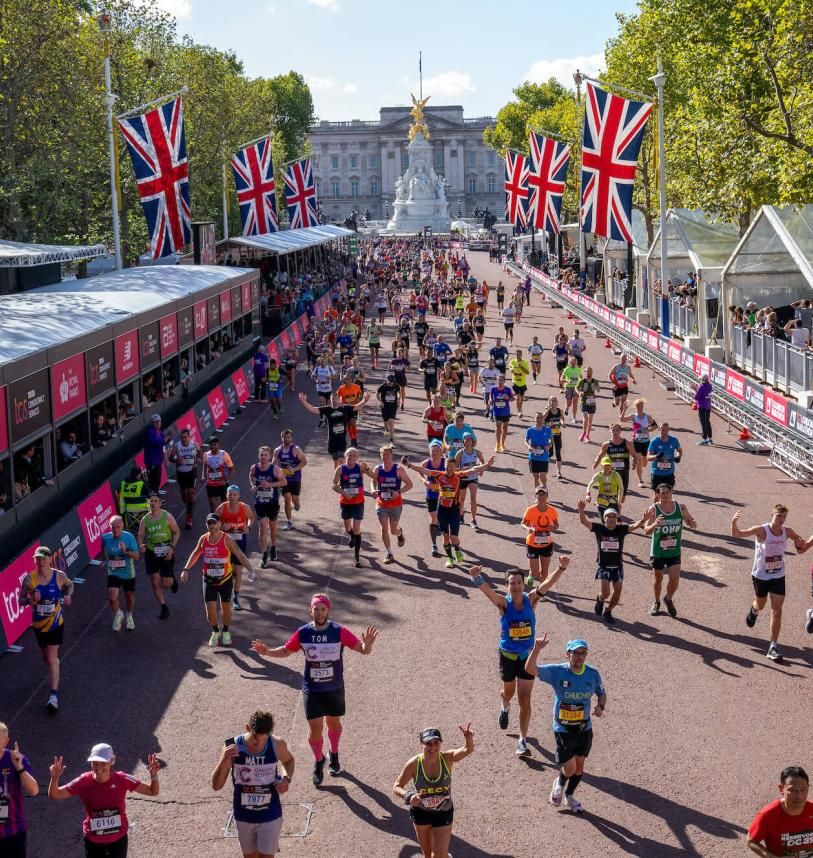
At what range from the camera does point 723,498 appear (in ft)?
66.5

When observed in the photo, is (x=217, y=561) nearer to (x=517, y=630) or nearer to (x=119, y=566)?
(x=119, y=566)

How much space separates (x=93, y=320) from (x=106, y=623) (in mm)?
7162

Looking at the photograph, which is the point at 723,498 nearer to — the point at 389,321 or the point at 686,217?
the point at 686,217

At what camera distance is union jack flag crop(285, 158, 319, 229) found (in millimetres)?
55469

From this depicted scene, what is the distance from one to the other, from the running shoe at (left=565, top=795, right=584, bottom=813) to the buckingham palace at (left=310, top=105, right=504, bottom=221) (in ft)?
596

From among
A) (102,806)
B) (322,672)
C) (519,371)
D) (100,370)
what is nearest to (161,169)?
(519,371)

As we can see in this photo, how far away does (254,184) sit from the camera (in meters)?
42.4

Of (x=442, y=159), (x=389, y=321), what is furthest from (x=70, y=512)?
(x=442, y=159)

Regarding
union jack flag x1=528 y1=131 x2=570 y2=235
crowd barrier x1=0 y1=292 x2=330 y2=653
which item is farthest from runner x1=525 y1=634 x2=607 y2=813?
union jack flag x1=528 y1=131 x2=570 y2=235

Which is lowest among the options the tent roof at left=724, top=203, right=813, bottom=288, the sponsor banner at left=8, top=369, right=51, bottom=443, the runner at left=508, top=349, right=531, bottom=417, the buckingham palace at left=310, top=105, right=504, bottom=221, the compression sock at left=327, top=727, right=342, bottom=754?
the compression sock at left=327, top=727, right=342, bottom=754

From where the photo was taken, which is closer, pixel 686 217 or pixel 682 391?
pixel 682 391

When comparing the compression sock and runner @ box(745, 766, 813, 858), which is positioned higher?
runner @ box(745, 766, 813, 858)

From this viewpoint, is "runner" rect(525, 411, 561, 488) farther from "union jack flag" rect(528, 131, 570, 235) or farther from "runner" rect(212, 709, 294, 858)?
"union jack flag" rect(528, 131, 570, 235)

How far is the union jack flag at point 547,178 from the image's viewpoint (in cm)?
4809
